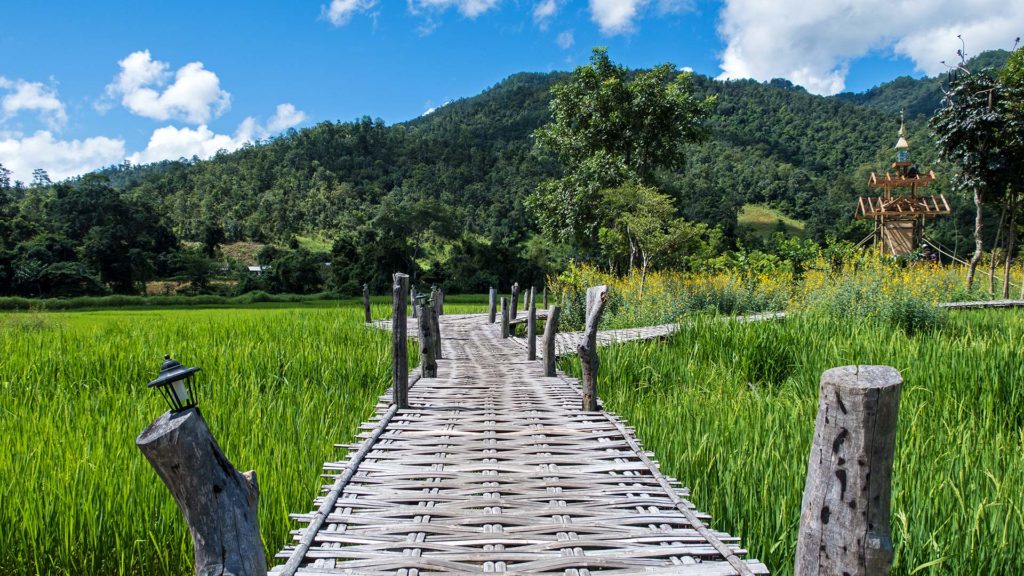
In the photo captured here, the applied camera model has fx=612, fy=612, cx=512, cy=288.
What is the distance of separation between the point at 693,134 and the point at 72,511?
2245 cm

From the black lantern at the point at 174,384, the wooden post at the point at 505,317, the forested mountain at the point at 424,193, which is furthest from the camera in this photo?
the forested mountain at the point at 424,193

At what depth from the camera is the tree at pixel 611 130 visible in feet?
72.3

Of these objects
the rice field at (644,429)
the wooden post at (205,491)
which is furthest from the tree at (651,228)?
the wooden post at (205,491)

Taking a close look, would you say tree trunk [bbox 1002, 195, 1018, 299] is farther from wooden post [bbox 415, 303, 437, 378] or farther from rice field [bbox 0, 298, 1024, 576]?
wooden post [bbox 415, 303, 437, 378]

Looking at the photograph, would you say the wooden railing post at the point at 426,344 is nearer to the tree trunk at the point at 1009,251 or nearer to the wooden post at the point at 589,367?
the wooden post at the point at 589,367

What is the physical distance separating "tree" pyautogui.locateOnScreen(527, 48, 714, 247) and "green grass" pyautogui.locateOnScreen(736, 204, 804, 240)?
2975cm

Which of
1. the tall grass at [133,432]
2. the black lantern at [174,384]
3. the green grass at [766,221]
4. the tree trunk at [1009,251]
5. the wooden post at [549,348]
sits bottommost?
the tall grass at [133,432]

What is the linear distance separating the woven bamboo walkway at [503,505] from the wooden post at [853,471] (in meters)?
0.74

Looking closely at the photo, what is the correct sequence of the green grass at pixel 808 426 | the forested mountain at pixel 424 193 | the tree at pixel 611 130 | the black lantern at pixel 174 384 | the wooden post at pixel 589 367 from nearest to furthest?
the black lantern at pixel 174 384 < the green grass at pixel 808 426 < the wooden post at pixel 589 367 < the tree at pixel 611 130 < the forested mountain at pixel 424 193

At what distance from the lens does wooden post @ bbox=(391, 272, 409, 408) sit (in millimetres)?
5684

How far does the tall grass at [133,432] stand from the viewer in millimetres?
3434

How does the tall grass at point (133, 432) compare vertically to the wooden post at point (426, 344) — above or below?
below

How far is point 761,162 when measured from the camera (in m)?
67.9

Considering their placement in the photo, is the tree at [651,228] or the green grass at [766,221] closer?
the tree at [651,228]
